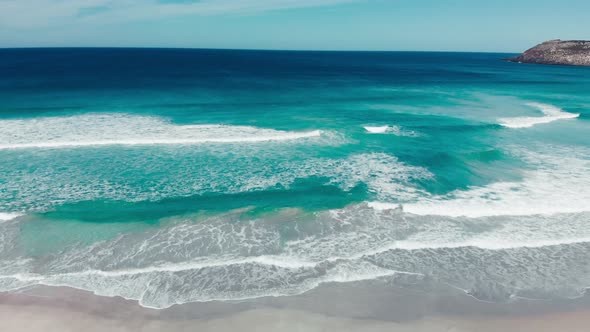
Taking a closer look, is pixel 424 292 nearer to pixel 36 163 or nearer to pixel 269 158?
pixel 269 158

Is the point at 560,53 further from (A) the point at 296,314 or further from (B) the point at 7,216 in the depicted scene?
(B) the point at 7,216

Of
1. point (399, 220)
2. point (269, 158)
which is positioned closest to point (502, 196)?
point (399, 220)

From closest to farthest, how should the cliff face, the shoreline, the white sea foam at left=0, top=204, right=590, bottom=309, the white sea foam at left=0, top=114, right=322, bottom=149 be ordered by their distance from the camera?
the shoreline → the white sea foam at left=0, top=204, right=590, bottom=309 → the white sea foam at left=0, top=114, right=322, bottom=149 → the cliff face

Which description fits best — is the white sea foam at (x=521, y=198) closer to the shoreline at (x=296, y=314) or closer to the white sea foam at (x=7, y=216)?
the shoreline at (x=296, y=314)

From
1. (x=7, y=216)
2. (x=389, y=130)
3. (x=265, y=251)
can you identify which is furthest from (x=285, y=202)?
(x=389, y=130)

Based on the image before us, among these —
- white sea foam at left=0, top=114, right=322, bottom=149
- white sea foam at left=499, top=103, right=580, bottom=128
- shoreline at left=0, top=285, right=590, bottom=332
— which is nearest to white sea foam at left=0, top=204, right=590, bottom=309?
shoreline at left=0, top=285, right=590, bottom=332

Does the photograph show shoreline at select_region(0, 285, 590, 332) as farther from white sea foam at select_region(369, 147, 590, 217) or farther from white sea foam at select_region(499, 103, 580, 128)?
white sea foam at select_region(499, 103, 580, 128)
